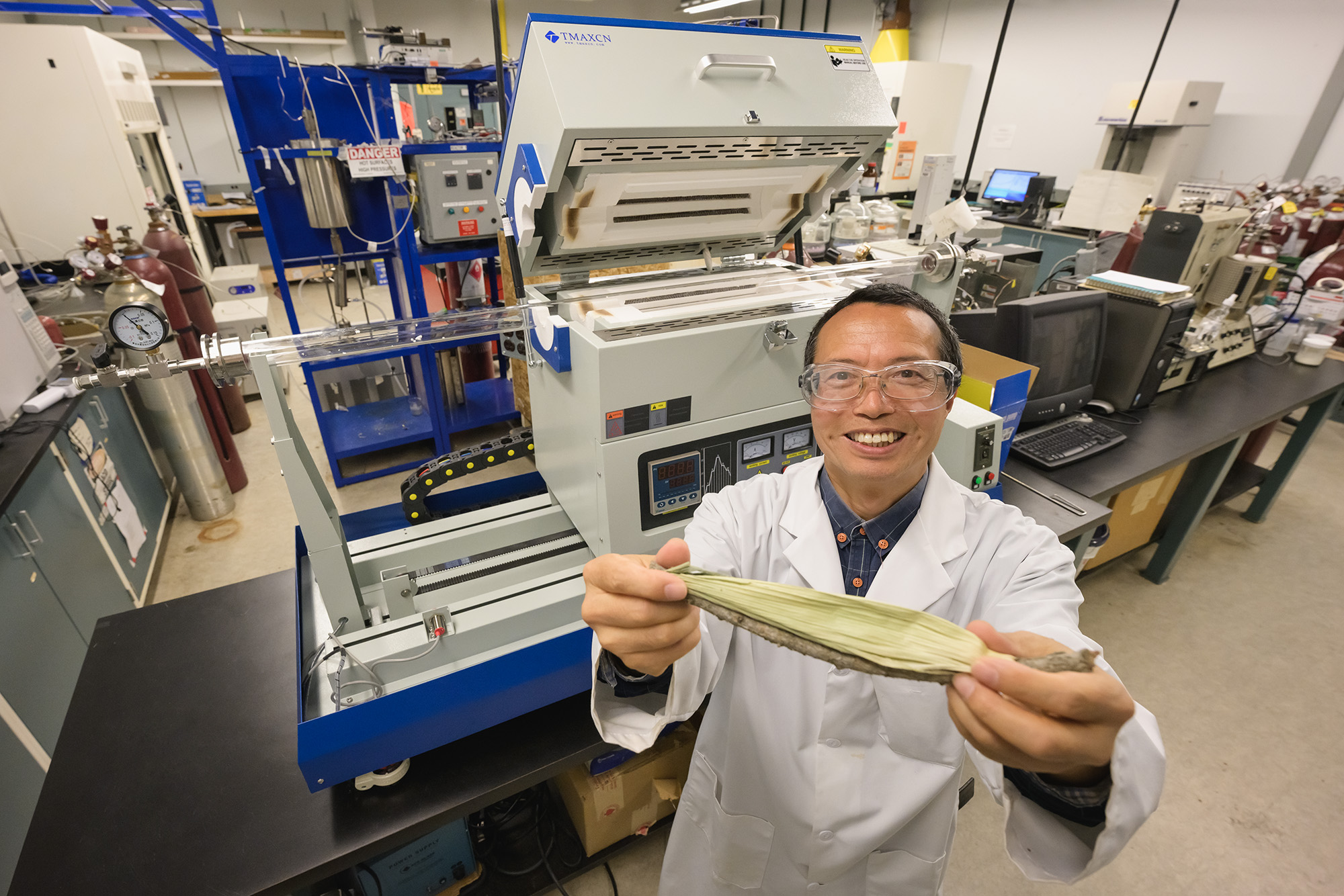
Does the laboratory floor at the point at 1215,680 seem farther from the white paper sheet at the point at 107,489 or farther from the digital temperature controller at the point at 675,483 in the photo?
the digital temperature controller at the point at 675,483

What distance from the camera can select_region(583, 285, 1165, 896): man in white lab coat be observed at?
767 mm

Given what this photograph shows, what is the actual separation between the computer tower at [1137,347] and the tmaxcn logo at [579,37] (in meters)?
2.31

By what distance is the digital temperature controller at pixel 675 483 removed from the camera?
4.50ft

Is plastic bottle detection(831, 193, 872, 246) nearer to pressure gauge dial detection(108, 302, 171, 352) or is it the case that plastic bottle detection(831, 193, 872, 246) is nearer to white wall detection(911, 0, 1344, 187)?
Result: pressure gauge dial detection(108, 302, 171, 352)

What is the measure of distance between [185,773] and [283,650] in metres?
0.29

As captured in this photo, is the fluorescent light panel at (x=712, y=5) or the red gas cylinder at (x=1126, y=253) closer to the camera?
the red gas cylinder at (x=1126, y=253)

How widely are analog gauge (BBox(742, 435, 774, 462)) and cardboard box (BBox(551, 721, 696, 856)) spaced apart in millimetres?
787

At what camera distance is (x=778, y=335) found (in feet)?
4.48

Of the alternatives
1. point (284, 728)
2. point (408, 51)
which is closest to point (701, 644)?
point (284, 728)

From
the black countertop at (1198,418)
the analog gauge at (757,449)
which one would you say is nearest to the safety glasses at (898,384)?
the analog gauge at (757,449)

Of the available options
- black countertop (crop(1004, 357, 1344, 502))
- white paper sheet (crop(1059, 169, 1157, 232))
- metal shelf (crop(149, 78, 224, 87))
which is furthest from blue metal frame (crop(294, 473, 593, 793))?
metal shelf (crop(149, 78, 224, 87))

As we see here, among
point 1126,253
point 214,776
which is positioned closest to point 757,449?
point 214,776

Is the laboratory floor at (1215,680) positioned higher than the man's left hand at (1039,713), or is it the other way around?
the man's left hand at (1039,713)

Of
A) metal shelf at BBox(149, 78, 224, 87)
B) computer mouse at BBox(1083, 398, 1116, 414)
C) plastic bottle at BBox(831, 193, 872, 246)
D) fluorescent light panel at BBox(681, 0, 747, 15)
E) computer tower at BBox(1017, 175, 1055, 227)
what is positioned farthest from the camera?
metal shelf at BBox(149, 78, 224, 87)
